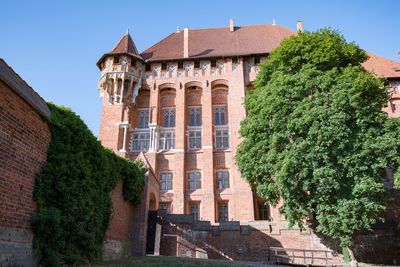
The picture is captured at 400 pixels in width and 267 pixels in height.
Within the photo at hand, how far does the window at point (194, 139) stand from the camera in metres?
26.6

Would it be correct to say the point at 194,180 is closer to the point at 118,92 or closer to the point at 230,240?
the point at 230,240

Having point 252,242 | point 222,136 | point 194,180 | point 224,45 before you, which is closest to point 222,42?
point 224,45

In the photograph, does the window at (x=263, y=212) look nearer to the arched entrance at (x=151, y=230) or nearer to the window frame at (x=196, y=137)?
the window frame at (x=196, y=137)

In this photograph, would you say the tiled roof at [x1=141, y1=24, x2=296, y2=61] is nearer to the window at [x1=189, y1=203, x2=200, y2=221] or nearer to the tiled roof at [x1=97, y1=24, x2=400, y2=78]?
the tiled roof at [x1=97, y1=24, x2=400, y2=78]

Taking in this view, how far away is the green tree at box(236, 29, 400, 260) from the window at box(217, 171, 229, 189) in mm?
8334

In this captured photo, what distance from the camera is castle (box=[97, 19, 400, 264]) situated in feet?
79.0

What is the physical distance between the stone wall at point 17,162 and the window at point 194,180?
18280mm

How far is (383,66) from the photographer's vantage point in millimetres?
29953

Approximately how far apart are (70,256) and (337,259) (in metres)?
13.6

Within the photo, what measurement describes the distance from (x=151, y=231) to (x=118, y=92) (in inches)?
626

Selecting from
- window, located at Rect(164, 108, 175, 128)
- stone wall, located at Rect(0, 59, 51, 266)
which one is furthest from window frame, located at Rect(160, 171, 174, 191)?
stone wall, located at Rect(0, 59, 51, 266)

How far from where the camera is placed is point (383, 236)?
17.5m

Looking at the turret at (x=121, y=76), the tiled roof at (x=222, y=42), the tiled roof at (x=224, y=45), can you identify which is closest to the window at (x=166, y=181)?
the turret at (x=121, y=76)

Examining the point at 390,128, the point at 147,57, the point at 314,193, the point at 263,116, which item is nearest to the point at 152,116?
the point at 147,57
